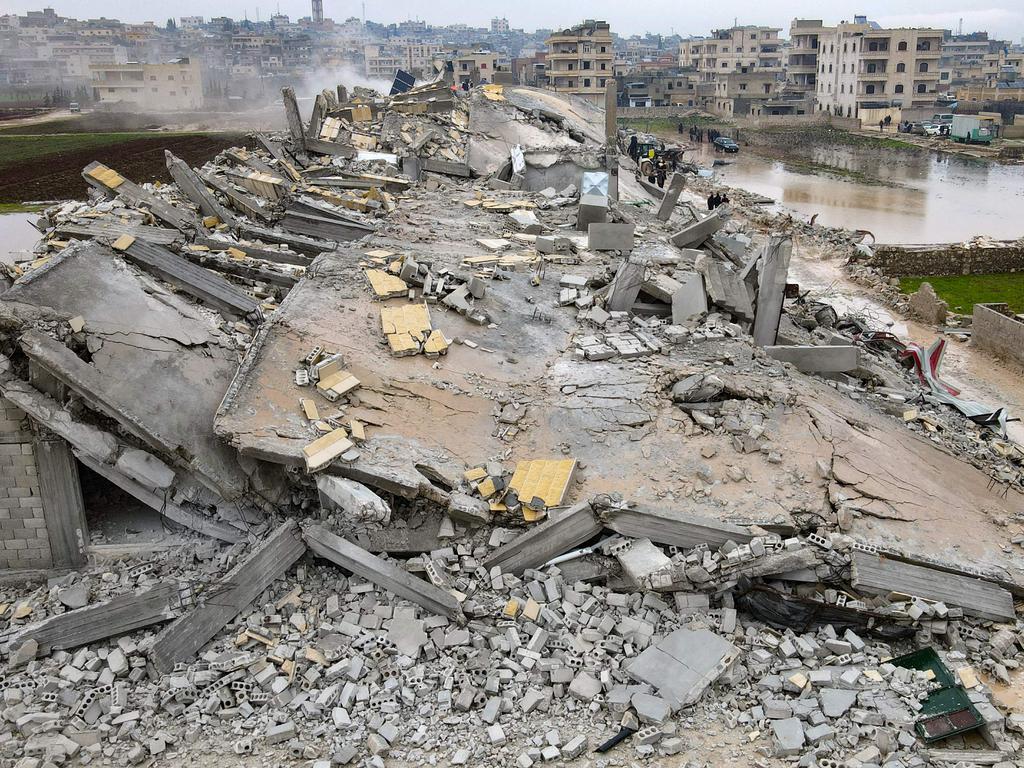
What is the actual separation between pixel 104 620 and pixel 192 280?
4.18 metres

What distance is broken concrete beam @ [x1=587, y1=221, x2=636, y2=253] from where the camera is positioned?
12938 millimetres

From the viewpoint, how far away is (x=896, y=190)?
33.7 m

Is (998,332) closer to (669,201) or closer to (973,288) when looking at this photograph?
(973,288)

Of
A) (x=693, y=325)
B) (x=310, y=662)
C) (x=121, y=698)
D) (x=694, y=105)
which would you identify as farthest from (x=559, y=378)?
(x=694, y=105)

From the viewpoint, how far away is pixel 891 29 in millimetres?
55688

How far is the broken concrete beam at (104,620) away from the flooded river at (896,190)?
75.7ft

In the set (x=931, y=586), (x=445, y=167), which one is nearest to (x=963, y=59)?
(x=445, y=167)

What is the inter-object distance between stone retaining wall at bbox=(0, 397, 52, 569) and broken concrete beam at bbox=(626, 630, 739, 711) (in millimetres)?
5427

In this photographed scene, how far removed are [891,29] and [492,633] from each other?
202 ft

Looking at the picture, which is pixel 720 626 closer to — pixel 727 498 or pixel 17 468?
pixel 727 498

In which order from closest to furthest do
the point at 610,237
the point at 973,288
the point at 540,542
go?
1. the point at 540,542
2. the point at 610,237
3. the point at 973,288

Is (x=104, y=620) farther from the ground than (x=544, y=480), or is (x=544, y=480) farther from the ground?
(x=544, y=480)

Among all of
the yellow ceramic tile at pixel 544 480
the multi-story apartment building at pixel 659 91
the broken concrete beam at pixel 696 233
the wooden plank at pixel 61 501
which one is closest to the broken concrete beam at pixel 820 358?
the yellow ceramic tile at pixel 544 480

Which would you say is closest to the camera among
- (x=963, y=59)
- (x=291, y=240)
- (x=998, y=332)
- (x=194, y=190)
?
(x=291, y=240)
